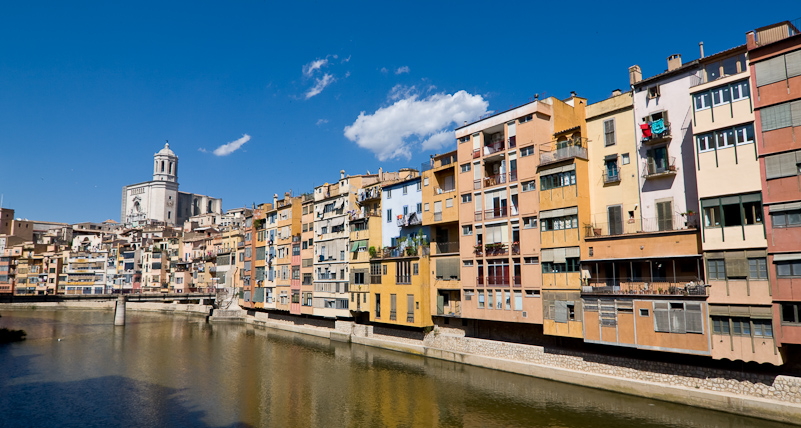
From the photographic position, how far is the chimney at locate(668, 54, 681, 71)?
32.2 m

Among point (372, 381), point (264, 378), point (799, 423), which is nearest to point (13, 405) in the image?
point (264, 378)

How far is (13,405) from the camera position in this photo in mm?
33625

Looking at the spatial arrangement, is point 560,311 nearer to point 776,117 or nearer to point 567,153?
point 567,153

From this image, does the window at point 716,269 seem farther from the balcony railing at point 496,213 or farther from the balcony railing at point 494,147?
the balcony railing at point 494,147

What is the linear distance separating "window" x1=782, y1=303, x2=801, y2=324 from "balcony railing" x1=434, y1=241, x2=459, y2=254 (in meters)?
24.8

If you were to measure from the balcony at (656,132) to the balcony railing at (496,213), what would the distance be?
456 inches

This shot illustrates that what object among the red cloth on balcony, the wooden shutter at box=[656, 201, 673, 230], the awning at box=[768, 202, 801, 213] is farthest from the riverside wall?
the red cloth on balcony

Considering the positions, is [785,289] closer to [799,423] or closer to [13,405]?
[799,423]

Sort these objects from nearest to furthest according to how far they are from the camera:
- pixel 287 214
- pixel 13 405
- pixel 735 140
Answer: pixel 735 140 < pixel 13 405 < pixel 287 214

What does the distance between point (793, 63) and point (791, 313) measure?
1229 cm

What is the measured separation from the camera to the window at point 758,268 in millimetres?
25906

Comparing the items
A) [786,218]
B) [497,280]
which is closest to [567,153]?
[497,280]

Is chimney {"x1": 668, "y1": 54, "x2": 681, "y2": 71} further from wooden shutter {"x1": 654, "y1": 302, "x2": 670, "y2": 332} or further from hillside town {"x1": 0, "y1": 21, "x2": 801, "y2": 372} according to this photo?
wooden shutter {"x1": 654, "y1": 302, "x2": 670, "y2": 332}

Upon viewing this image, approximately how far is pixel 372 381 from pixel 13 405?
23.8 meters
